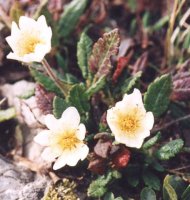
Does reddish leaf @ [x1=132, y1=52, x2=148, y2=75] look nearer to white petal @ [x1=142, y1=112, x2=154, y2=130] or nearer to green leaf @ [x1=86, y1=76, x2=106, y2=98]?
green leaf @ [x1=86, y1=76, x2=106, y2=98]

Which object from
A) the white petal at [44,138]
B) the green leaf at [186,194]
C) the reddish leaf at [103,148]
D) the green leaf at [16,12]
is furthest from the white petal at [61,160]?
the green leaf at [16,12]

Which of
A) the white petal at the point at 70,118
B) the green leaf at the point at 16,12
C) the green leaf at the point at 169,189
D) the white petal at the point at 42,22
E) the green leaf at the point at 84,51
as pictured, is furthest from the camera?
the green leaf at the point at 16,12

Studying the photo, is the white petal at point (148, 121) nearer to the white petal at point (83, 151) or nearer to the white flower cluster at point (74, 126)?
the white flower cluster at point (74, 126)

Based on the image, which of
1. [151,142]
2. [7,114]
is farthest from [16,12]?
[151,142]

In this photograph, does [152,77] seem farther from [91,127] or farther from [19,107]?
[19,107]

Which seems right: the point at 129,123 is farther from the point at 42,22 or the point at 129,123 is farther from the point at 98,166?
the point at 42,22

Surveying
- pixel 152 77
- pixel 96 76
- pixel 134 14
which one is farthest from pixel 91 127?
pixel 134 14
